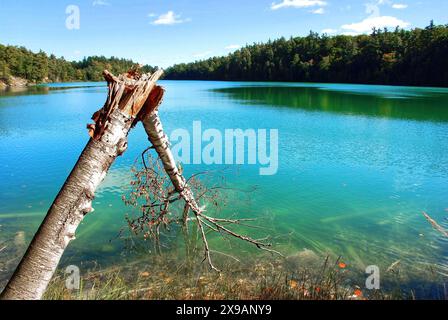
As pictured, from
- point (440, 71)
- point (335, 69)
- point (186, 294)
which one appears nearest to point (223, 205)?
point (186, 294)

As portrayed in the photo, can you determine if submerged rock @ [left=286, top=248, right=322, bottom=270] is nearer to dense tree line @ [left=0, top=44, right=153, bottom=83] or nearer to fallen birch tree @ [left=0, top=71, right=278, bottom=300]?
fallen birch tree @ [left=0, top=71, right=278, bottom=300]

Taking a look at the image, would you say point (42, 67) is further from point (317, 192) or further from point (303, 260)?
point (303, 260)

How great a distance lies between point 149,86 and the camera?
2.55m

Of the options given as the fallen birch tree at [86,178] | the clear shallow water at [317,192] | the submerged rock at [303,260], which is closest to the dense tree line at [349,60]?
the clear shallow water at [317,192]

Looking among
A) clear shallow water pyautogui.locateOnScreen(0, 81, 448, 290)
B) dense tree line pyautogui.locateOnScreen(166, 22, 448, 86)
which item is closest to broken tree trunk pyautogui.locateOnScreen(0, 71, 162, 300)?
clear shallow water pyautogui.locateOnScreen(0, 81, 448, 290)

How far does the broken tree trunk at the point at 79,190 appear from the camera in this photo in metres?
2.18

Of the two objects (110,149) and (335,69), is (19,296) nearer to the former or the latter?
(110,149)

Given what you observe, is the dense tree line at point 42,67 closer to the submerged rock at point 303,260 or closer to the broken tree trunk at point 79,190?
the submerged rock at point 303,260

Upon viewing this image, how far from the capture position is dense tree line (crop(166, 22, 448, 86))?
73.9 metres

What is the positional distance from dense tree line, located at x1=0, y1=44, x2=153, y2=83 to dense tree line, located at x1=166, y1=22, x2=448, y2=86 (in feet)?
132

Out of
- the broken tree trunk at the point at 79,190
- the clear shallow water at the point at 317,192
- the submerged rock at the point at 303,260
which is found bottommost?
the submerged rock at the point at 303,260

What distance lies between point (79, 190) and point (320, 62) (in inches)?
4135

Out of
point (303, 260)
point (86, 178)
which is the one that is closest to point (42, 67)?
point (303, 260)

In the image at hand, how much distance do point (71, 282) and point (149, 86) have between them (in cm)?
394
